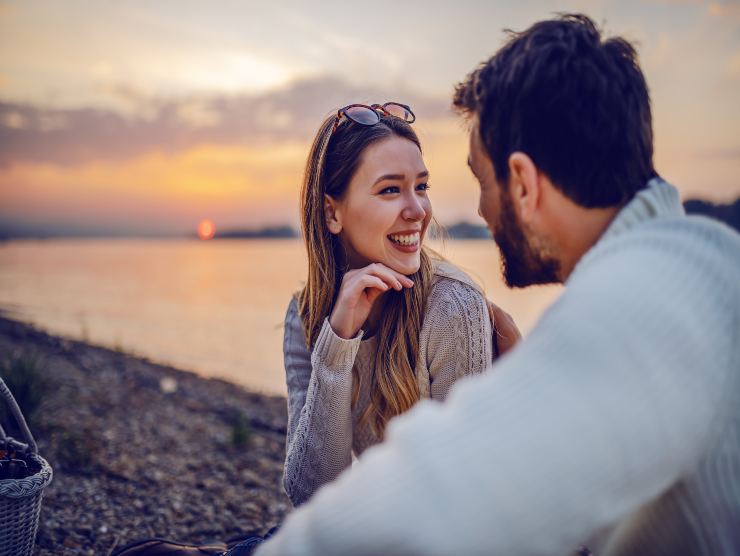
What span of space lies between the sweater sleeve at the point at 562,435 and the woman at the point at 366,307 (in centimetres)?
168

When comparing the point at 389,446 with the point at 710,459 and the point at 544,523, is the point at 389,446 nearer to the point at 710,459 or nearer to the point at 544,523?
the point at 544,523

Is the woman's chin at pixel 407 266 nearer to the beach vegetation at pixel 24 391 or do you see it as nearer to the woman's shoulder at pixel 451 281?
the woman's shoulder at pixel 451 281

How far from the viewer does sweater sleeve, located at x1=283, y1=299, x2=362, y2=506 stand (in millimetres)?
2867

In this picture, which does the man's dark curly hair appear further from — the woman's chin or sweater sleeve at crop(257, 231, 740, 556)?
the woman's chin

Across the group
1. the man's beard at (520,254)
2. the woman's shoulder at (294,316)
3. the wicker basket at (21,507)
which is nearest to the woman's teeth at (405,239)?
the woman's shoulder at (294,316)

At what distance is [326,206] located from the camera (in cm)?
342

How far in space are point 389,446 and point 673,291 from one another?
2.17ft

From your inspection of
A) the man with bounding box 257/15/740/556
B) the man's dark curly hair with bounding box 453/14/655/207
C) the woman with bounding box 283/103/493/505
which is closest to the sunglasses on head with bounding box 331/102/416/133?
the woman with bounding box 283/103/493/505

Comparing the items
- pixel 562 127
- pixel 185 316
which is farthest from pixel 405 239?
pixel 185 316

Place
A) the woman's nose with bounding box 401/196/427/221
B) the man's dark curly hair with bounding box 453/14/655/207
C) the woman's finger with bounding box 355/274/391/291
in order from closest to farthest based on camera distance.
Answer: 1. the man's dark curly hair with bounding box 453/14/655/207
2. the woman's finger with bounding box 355/274/391/291
3. the woman's nose with bounding box 401/196/427/221

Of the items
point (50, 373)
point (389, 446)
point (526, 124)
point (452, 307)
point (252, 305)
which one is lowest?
point (252, 305)

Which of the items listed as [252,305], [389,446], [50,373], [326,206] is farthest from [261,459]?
[252,305]

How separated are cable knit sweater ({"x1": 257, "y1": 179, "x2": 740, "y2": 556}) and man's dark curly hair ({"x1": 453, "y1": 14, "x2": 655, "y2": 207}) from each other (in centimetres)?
37

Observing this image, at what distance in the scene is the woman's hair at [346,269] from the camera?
119 inches
